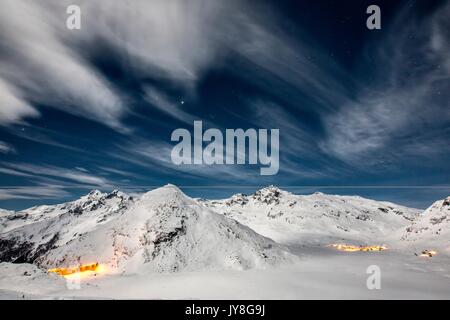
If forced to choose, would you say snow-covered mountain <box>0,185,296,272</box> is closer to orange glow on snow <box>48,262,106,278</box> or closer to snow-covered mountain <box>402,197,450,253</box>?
orange glow on snow <box>48,262,106,278</box>

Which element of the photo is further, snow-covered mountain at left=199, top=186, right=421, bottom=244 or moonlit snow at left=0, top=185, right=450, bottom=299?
snow-covered mountain at left=199, top=186, right=421, bottom=244

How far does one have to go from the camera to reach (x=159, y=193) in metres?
40.9

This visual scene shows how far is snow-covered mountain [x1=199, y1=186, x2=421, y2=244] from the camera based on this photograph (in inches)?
4454

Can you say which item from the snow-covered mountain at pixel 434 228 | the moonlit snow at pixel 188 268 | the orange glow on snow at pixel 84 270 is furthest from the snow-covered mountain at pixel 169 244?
the snow-covered mountain at pixel 434 228

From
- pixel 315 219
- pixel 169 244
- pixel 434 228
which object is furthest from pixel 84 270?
pixel 315 219

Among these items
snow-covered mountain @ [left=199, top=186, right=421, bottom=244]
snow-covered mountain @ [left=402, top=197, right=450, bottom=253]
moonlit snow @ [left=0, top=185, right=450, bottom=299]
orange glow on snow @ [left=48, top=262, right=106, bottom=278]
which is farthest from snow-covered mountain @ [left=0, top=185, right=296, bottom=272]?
snow-covered mountain @ [left=199, top=186, right=421, bottom=244]

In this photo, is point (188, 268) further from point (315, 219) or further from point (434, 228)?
point (315, 219)

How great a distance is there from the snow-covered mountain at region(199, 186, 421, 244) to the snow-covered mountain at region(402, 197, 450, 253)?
21966 mm

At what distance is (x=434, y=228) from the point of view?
237 feet

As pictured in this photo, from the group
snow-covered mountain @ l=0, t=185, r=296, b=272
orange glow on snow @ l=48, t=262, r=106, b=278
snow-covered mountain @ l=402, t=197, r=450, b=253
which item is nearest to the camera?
orange glow on snow @ l=48, t=262, r=106, b=278

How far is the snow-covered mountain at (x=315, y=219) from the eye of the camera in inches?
4454

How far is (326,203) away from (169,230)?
148198 millimetres

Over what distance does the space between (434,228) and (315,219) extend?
6745cm

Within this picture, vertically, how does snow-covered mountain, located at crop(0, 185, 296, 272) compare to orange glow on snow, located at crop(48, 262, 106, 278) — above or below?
above
